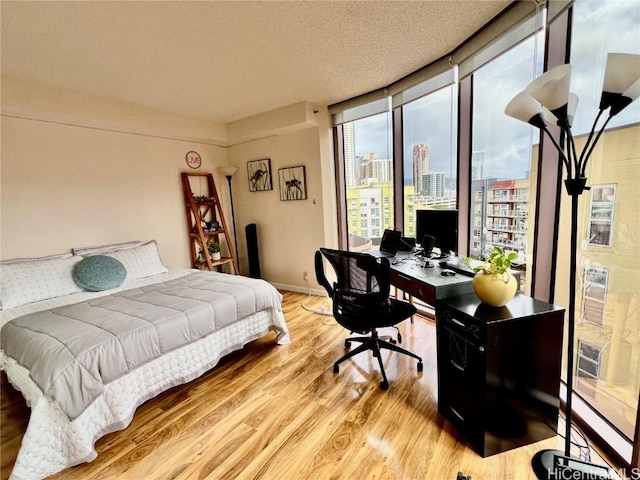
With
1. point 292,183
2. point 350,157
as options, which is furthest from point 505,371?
point 292,183

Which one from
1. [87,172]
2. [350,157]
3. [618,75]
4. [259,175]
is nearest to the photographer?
[618,75]

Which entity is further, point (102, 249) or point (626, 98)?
point (102, 249)

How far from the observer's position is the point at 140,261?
3.16m

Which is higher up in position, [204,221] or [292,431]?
[204,221]

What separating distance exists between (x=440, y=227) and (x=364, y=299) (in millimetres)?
949

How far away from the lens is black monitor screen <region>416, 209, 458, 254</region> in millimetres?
2334

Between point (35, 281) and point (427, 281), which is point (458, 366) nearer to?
point (427, 281)

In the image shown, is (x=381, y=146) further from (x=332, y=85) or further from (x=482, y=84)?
(x=482, y=84)

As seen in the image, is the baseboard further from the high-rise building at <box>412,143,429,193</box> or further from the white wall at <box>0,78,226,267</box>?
the high-rise building at <box>412,143,429,193</box>

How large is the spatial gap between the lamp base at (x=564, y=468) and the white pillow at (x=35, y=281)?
353cm

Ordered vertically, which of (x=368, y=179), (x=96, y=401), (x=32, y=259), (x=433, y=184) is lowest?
(x=96, y=401)

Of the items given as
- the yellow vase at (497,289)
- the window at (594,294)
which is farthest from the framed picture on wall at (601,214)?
the yellow vase at (497,289)

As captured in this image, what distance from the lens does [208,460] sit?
1.53 metres

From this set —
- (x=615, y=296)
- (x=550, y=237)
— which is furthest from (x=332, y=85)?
(x=615, y=296)
